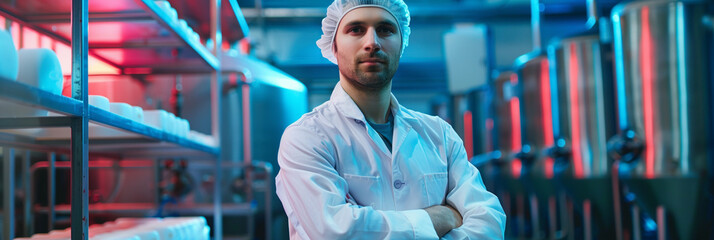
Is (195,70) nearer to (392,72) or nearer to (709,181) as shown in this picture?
(392,72)

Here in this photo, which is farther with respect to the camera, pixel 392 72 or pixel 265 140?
pixel 265 140

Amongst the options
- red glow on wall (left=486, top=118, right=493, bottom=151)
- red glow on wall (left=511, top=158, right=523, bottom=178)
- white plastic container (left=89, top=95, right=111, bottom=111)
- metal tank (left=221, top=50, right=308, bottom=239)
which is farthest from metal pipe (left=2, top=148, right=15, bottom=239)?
red glow on wall (left=486, top=118, right=493, bottom=151)

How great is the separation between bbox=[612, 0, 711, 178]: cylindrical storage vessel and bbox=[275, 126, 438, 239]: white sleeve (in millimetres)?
1895

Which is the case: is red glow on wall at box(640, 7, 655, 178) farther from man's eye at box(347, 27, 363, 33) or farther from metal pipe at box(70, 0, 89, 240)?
metal pipe at box(70, 0, 89, 240)

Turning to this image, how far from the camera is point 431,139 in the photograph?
1.66 metres

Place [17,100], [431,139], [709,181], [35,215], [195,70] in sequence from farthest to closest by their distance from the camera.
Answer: [195,70] < [35,215] < [709,181] < [431,139] < [17,100]

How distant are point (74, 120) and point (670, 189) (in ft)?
7.77

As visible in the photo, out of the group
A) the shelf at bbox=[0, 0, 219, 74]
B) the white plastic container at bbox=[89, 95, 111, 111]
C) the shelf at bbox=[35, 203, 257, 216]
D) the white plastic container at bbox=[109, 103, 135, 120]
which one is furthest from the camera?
the shelf at bbox=[35, 203, 257, 216]

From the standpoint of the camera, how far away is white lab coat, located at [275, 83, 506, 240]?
1.36m

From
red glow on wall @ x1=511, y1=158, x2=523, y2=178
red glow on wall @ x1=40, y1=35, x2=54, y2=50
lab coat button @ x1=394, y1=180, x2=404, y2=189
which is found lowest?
red glow on wall @ x1=511, y1=158, x2=523, y2=178

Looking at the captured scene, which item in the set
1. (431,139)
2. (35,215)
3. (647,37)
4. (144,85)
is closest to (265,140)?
(144,85)

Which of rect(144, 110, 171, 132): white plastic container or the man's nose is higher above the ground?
the man's nose

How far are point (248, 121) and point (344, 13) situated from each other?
329cm

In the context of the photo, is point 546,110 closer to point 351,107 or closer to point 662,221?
point 662,221
